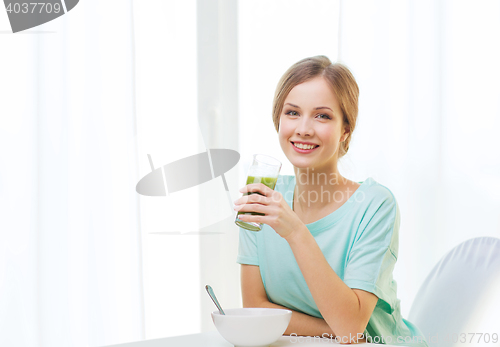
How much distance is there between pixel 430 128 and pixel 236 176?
872mm

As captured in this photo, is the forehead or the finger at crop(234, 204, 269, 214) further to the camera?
the forehead

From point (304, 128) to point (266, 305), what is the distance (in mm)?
447

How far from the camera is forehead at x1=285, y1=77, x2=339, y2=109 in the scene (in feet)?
3.91

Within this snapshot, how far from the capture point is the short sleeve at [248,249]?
1.25 meters

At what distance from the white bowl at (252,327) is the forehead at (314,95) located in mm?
561

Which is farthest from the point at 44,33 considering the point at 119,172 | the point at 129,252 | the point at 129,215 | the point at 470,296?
the point at 470,296

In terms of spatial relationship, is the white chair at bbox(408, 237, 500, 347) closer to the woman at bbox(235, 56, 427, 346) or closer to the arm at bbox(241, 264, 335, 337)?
the woman at bbox(235, 56, 427, 346)

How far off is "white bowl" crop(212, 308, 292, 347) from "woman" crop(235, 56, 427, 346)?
0.20m

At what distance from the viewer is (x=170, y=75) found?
185 centimetres

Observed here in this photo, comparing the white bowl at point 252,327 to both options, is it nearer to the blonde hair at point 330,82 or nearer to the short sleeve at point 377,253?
the short sleeve at point 377,253

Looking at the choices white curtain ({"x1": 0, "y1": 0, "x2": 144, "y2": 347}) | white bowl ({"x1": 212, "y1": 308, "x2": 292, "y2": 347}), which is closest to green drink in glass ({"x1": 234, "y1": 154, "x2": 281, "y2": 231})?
white bowl ({"x1": 212, "y1": 308, "x2": 292, "y2": 347})

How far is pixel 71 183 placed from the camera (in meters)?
1.56

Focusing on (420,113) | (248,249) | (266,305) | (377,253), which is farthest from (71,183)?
(420,113)

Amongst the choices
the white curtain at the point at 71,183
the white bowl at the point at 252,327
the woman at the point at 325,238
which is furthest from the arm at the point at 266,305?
the white curtain at the point at 71,183
